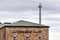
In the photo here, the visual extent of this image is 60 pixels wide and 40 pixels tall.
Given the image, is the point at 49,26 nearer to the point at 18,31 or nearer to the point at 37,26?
the point at 37,26

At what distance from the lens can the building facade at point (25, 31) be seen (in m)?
45.4

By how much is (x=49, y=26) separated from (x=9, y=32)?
6.90 metres

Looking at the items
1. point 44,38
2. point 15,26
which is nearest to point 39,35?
point 44,38

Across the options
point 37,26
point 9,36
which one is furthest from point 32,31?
point 9,36

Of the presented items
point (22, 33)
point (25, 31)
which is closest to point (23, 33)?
point (22, 33)

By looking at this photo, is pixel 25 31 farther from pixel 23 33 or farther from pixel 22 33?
pixel 22 33

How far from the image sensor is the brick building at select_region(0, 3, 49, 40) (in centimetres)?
4537

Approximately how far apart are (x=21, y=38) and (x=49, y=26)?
520 centimetres

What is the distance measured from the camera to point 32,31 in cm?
Result: 4594

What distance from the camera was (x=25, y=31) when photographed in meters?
45.7

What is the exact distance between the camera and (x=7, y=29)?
45062mm

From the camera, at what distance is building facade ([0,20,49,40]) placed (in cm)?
4536

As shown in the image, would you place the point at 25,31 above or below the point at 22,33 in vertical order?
above

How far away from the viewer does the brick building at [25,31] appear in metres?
45.4
